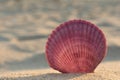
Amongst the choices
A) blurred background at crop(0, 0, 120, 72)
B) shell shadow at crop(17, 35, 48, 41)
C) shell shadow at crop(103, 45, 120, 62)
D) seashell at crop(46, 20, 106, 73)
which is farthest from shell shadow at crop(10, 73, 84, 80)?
shell shadow at crop(17, 35, 48, 41)

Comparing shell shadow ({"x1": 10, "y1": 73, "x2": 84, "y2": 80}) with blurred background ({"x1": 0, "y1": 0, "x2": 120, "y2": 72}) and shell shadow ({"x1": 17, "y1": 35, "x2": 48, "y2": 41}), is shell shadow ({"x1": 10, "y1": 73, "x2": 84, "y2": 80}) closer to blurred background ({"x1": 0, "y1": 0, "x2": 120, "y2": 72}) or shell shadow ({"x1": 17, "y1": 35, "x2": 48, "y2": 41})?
blurred background ({"x1": 0, "y1": 0, "x2": 120, "y2": 72})

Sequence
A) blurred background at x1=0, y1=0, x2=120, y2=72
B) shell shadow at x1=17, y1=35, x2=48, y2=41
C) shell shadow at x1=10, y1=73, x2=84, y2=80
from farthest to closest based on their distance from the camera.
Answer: shell shadow at x1=17, y1=35, x2=48, y2=41
blurred background at x1=0, y1=0, x2=120, y2=72
shell shadow at x1=10, y1=73, x2=84, y2=80

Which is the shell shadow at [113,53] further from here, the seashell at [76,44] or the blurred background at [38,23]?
the seashell at [76,44]

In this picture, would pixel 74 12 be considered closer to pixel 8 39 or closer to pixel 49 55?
pixel 8 39

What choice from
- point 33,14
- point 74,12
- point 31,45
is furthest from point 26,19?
point 31,45

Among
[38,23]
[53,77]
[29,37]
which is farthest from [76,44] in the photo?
[38,23]

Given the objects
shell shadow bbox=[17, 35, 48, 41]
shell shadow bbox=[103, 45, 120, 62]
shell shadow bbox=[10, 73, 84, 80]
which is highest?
shell shadow bbox=[17, 35, 48, 41]
